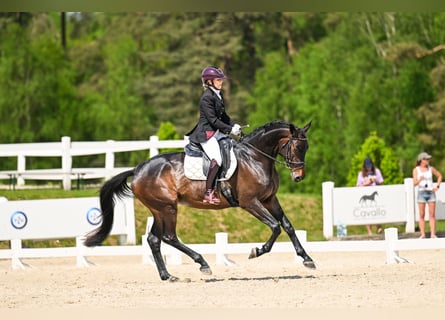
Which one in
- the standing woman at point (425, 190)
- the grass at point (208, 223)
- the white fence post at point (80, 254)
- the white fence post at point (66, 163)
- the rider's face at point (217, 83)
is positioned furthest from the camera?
the white fence post at point (66, 163)

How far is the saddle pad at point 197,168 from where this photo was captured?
12172 mm

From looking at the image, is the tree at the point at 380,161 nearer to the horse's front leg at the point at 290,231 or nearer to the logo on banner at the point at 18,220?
the logo on banner at the point at 18,220

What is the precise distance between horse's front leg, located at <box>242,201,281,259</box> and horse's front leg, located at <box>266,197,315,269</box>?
9 centimetres

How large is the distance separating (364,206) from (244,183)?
7.97m

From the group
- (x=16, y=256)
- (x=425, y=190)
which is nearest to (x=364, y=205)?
(x=425, y=190)

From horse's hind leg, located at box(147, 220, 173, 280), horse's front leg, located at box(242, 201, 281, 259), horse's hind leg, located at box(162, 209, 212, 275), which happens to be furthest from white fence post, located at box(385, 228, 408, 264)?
horse's hind leg, located at box(147, 220, 173, 280)

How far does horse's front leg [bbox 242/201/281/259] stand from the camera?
460 inches

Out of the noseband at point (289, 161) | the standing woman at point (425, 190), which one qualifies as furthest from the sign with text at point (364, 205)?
the noseband at point (289, 161)

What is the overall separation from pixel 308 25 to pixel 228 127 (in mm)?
28686

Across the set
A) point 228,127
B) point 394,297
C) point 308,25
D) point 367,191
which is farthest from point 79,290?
point 308,25

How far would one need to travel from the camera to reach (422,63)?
32469 mm

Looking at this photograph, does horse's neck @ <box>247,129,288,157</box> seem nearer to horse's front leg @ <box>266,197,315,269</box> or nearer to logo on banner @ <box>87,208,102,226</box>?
horse's front leg @ <box>266,197,315,269</box>

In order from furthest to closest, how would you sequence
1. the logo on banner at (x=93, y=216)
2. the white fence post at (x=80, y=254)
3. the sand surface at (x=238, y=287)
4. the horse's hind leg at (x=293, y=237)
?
the logo on banner at (x=93, y=216), the white fence post at (x=80, y=254), the horse's hind leg at (x=293, y=237), the sand surface at (x=238, y=287)

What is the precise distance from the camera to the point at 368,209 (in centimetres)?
1977
